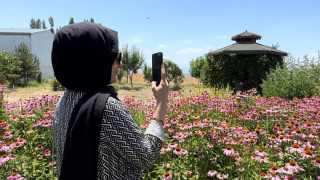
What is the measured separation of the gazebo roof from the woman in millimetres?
16593

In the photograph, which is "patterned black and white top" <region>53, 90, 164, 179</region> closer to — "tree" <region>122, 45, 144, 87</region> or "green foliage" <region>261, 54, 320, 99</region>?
"green foliage" <region>261, 54, 320, 99</region>

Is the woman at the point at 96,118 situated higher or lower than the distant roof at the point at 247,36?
lower

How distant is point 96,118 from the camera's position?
1130 mm

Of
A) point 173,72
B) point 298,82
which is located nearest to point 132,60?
point 173,72

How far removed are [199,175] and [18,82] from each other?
26.2 metres

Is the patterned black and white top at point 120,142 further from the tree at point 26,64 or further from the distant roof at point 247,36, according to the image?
the tree at point 26,64

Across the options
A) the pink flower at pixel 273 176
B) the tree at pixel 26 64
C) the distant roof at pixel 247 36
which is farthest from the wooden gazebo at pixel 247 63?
the tree at pixel 26 64

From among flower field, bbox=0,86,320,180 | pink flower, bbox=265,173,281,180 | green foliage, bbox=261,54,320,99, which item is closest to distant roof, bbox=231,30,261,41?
green foliage, bbox=261,54,320,99

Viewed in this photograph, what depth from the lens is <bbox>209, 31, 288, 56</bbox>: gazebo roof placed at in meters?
16.7

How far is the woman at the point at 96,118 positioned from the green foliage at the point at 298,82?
9.36 m

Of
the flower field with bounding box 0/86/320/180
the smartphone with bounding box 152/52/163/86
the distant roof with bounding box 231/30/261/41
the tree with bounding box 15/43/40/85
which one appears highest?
the distant roof with bounding box 231/30/261/41

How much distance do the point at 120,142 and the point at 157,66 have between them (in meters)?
0.53

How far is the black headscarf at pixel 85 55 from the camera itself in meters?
1.16

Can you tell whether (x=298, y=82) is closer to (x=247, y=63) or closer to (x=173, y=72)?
(x=247, y=63)
